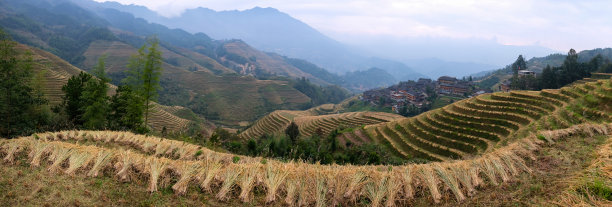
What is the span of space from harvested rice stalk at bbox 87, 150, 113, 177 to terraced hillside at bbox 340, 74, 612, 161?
15242 mm

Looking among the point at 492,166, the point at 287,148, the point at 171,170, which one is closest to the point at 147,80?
the point at 287,148

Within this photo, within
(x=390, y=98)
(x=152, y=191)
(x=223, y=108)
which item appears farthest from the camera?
(x=223, y=108)

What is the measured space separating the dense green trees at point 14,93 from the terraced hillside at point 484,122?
21806 millimetres

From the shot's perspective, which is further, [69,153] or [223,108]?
[223,108]

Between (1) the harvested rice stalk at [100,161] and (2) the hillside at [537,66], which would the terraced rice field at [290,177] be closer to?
(1) the harvested rice stalk at [100,161]

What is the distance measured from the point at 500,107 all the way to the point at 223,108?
63316 mm

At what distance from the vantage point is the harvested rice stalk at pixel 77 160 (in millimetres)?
4457

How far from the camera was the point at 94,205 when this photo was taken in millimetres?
3578

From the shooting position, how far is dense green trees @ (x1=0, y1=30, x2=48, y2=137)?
1416cm

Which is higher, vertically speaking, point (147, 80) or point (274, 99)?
point (147, 80)

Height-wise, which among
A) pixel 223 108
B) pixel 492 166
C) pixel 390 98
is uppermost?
pixel 492 166

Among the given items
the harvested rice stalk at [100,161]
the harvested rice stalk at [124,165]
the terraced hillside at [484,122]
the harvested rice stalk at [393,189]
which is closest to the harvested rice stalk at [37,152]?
the harvested rice stalk at [100,161]

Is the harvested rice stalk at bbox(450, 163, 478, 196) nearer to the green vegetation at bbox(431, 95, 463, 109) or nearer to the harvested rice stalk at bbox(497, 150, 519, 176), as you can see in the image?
the harvested rice stalk at bbox(497, 150, 519, 176)

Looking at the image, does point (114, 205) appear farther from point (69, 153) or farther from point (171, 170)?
point (69, 153)
